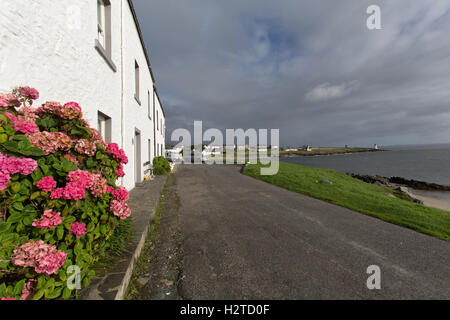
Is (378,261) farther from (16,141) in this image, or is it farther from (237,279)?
(16,141)

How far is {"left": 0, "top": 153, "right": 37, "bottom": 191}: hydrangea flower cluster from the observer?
1.56m

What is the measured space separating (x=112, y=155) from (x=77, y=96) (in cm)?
229

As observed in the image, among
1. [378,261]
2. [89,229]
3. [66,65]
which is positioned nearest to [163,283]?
[89,229]

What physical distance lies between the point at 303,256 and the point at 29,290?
12.4ft

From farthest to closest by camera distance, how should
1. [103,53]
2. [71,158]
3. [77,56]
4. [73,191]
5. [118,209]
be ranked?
[103,53] < [77,56] < [118,209] < [71,158] < [73,191]

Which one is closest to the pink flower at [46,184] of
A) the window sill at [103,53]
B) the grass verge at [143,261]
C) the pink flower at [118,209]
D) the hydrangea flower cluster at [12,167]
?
the hydrangea flower cluster at [12,167]

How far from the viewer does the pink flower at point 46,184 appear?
5.77ft

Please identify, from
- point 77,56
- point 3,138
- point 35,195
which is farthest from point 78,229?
point 77,56

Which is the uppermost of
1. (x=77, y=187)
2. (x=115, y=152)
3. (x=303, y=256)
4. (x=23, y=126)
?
(x=23, y=126)

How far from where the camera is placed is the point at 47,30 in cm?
296

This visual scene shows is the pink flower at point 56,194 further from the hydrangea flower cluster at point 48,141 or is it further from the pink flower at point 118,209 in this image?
the pink flower at point 118,209

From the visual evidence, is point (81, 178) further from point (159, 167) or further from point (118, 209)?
point (159, 167)

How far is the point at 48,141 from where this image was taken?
188 cm

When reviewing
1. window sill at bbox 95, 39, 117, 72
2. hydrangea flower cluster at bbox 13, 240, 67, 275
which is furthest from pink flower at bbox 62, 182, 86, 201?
Answer: window sill at bbox 95, 39, 117, 72
